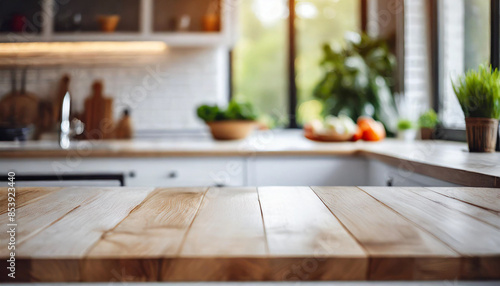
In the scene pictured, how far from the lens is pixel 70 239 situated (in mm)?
555

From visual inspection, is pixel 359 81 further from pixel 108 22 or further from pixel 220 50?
pixel 108 22

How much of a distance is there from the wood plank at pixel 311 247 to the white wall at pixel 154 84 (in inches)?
88.4

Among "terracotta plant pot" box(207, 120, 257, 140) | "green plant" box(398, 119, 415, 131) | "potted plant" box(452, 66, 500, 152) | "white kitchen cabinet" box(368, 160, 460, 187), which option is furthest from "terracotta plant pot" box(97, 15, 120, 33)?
"potted plant" box(452, 66, 500, 152)

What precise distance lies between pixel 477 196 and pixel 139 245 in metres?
0.69

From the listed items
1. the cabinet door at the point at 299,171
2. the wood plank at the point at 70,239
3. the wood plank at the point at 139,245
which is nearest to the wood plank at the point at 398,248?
the wood plank at the point at 139,245

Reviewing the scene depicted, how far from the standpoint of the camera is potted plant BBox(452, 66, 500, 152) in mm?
1479

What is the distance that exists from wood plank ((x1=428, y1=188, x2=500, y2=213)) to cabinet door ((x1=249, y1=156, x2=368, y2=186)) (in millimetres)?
1088

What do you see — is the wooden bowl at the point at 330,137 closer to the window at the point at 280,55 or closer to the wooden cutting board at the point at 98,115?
the window at the point at 280,55

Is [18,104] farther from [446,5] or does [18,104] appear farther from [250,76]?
[446,5]

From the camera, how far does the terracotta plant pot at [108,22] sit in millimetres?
2574

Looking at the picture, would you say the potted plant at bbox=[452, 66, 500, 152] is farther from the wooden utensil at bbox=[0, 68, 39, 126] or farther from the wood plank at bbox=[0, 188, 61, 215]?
the wooden utensil at bbox=[0, 68, 39, 126]

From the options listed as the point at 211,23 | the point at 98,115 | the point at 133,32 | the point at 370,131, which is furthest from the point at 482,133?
the point at 98,115

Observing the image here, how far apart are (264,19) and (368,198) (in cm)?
252

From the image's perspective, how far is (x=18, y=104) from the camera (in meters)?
2.80
